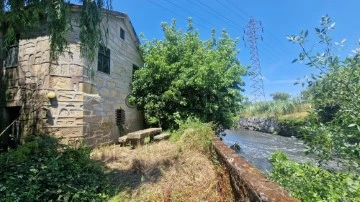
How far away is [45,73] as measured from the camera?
819 centimetres

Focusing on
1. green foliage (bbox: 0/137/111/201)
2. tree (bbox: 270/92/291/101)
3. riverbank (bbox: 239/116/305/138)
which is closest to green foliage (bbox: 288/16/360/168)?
green foliage (bbox: 0/137/111/201)

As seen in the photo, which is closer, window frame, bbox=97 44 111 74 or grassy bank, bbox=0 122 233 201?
grassy bank, bbox=0 122 233 201

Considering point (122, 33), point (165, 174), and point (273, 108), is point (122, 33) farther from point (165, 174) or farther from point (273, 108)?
point (273, 108)

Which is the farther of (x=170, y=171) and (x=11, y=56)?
(x=11, y=56)

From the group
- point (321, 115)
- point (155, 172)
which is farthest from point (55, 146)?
point (321, 115)

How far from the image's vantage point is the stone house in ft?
26.4

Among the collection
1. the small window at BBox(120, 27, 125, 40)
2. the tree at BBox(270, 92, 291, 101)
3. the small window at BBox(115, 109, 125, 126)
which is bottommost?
the small window at BBox(115, 109, 125, 126)

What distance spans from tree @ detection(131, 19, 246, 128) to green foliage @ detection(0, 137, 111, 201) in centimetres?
584

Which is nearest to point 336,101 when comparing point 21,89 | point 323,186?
point 323,186

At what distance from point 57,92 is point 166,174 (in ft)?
15.7

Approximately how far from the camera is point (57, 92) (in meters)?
8.08

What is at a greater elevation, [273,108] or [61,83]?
[273,108]

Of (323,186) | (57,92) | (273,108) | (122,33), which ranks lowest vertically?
(323,186)

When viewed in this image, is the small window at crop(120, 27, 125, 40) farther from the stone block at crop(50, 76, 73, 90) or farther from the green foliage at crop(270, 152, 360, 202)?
the green foliage at crop(270, 152, 360, 202)
